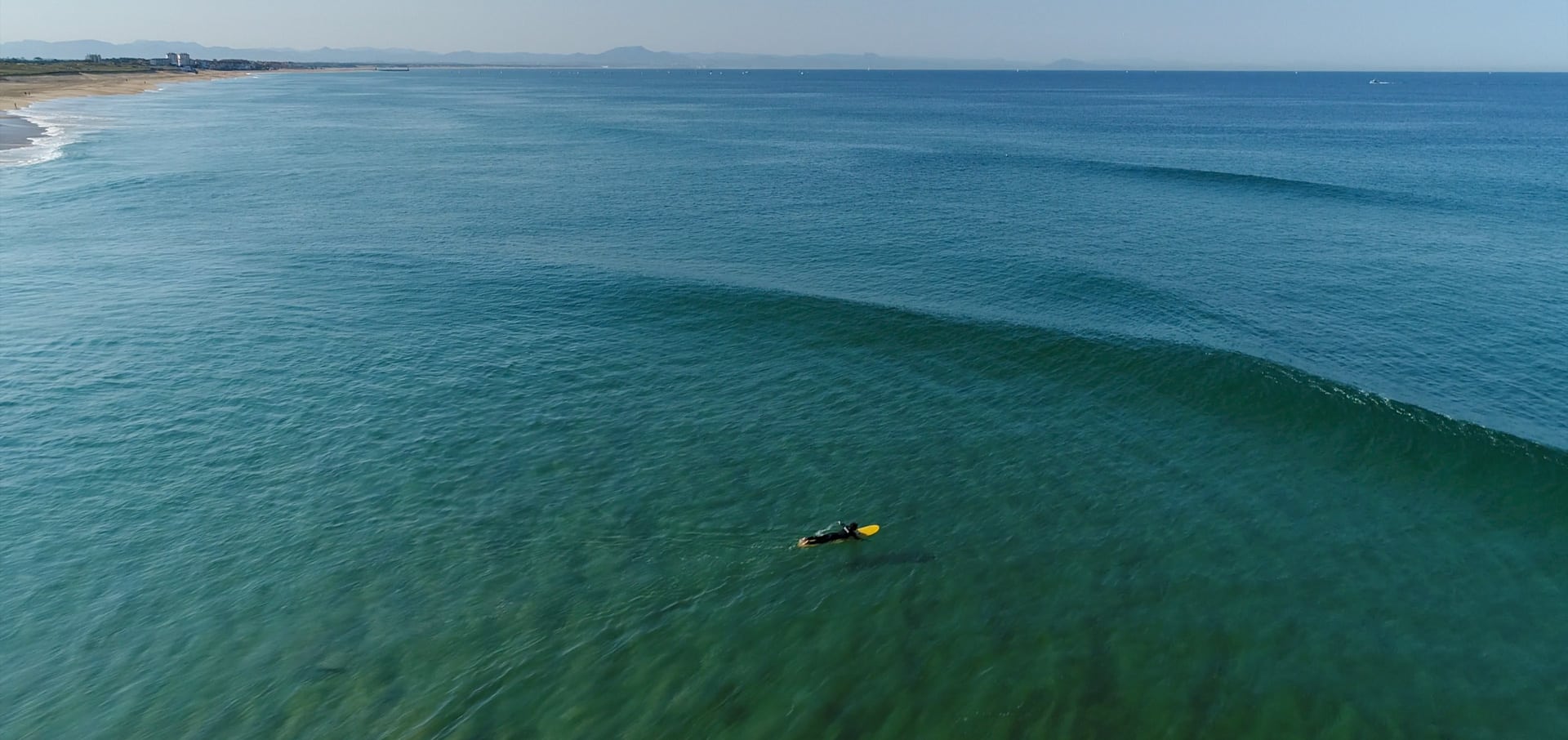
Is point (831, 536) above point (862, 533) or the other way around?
above

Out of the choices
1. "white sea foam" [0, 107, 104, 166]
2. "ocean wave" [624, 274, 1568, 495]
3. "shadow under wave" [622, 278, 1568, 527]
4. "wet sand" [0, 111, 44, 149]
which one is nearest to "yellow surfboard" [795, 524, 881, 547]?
"ocean wave" [624, 274, 1568, 495]

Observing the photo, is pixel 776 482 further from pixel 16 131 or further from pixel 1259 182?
pixel 16 131

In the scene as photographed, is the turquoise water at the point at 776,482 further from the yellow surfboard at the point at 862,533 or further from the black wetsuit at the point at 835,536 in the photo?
the black wetsuit at the point at 835,536

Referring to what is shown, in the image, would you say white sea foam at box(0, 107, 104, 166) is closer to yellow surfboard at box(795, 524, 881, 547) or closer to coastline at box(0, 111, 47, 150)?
coastline at box(0, 111, 47, 150)

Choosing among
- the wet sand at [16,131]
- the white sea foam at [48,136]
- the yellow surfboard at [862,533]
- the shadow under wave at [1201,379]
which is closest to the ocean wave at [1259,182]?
the shadow under wave at [1201,379]

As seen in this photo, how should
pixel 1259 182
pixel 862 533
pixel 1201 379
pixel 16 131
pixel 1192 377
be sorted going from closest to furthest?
pixel 862 533 < pixel 1201 379 < pixel 1192 377 < pixel 1259 182 < pixel 16 131

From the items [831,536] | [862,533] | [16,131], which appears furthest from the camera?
[16,131]

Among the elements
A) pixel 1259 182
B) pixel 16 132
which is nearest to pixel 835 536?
pixel 1259 182
